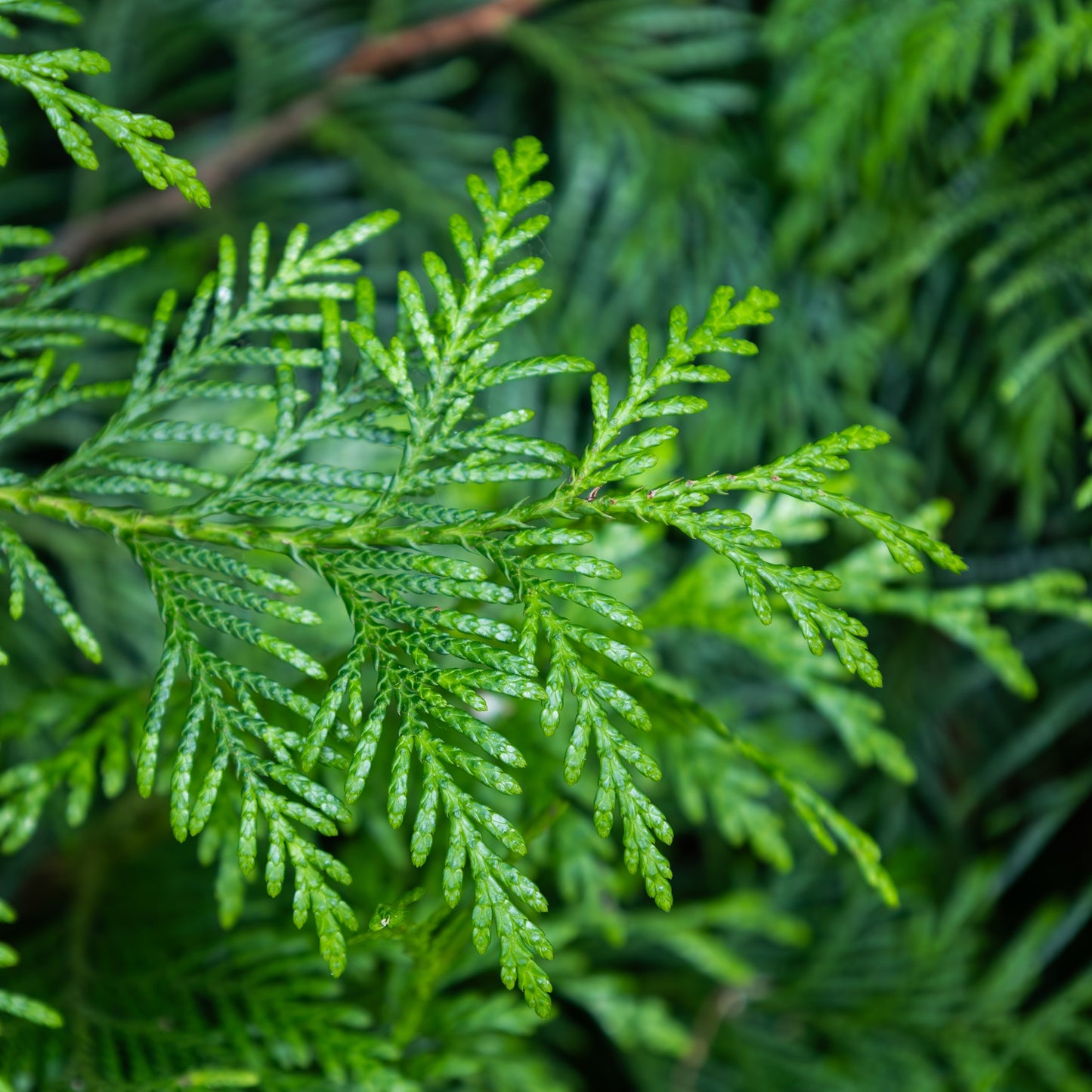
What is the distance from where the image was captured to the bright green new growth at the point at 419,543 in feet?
2.29

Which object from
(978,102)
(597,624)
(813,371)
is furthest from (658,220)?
(597,624)

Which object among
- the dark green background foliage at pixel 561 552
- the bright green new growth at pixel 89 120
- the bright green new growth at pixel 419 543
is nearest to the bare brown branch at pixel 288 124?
the dark green background foliage at pixel 561 552

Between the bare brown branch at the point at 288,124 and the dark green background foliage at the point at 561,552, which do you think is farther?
the bare brown branch at the point at 288,124

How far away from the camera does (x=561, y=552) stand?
36.5 inches

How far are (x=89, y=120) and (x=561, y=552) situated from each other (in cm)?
49

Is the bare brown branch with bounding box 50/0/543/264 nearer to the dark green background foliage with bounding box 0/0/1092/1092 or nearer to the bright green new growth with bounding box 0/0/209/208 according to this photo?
the dark green background foliage with bounding box 0/0/1092/1092

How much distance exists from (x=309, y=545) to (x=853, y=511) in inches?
15.8

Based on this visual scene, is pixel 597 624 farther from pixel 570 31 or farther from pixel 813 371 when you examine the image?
pixel 570 31

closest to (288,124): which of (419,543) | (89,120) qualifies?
(89,120)

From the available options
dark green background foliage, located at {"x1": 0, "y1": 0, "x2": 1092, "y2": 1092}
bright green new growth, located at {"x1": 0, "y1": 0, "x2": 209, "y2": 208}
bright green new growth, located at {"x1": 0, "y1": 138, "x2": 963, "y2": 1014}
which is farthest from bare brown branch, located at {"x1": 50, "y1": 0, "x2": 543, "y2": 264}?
bright green new growth, located at {"x1": 0, "y1": 0, "x2": 209, "y2": 208}

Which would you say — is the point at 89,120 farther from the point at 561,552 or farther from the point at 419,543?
the point at 561,552

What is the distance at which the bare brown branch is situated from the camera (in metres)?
1.72

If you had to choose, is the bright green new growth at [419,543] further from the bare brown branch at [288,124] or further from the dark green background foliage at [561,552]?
the bare brown branch at [288,124]

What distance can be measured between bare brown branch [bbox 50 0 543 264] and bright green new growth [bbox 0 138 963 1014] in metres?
0.96
